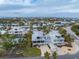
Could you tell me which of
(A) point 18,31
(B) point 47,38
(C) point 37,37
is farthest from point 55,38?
(A) point 18,31

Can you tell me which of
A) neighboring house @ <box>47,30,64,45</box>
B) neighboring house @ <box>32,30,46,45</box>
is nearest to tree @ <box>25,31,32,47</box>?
neighboring house @ <box>32,30,46,45</box>

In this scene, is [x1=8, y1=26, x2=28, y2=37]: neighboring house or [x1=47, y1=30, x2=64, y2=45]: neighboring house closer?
[x1=8, y1=26, x2=28, y2=37]: neighboring house

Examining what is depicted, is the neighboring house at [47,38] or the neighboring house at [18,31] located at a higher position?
the neighboring house at [18,31]

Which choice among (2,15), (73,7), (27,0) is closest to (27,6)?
(27,0)

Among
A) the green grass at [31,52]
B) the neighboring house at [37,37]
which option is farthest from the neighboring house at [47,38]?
the green grass at [31,52]

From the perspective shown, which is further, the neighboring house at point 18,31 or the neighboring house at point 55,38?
the neighboring house at point 55,38

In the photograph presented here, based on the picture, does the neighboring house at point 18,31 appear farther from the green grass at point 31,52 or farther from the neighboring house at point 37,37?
the green grass at point 31,52

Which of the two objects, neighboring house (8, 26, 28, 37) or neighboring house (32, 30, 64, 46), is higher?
neighboring house (8, 26, 28, 37)

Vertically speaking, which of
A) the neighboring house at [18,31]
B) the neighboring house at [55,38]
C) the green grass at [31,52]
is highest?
the neighboring house at [18,31]

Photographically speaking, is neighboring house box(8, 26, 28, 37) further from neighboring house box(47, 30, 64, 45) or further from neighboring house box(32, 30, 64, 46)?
neighboring house box(47, 30, 64, 45)
